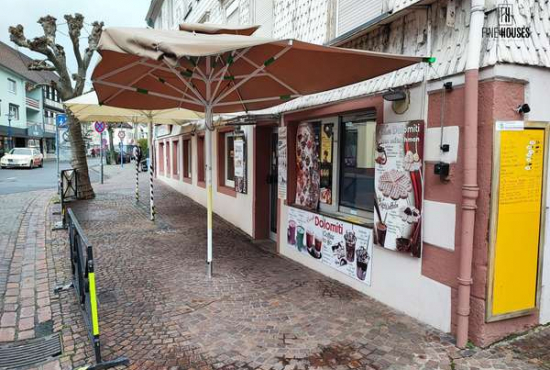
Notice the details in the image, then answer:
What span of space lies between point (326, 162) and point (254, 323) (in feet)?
8.37

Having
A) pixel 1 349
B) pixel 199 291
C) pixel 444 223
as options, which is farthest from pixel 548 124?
pixel 1 349

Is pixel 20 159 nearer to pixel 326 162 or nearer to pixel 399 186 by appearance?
pixel 326 162

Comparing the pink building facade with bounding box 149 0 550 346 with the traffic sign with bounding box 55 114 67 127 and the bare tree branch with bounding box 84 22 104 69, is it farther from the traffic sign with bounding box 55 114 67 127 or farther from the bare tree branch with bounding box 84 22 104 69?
the bare tree branch with bounding box 84 22 104 69

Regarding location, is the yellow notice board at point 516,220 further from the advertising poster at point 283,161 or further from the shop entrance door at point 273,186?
the shop entrance door at point 273,186

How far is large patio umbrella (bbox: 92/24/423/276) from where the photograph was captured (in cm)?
331

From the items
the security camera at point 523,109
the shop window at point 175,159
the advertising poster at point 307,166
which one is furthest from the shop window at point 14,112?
the security camera at point 523,109

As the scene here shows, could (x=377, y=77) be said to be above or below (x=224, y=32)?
below

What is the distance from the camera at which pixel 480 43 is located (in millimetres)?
3312

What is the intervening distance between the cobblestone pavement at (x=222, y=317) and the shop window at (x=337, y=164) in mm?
1033

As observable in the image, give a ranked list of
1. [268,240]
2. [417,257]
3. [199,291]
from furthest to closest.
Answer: [268,240] → [199,291] → [417,257]

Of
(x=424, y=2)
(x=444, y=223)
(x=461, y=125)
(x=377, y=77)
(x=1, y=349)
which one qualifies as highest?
(x=424, y=2)

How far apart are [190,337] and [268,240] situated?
424cm

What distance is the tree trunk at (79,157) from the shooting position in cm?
1246

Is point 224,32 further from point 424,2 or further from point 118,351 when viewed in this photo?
point 118,351
